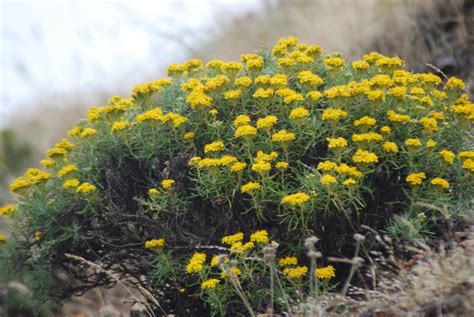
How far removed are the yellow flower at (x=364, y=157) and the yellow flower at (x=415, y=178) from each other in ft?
0.59

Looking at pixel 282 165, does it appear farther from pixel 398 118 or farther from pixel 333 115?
pixel 398 118

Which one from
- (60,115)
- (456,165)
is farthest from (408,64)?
(60,115)

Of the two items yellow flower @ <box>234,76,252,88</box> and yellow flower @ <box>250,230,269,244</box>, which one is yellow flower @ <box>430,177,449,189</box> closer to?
yellow flower @ <box>250,230,269,244</box>

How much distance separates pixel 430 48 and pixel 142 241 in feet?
13.7

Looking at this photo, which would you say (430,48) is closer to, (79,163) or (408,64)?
(408,64)

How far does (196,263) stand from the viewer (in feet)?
10.5

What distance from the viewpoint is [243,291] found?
334 centimetres

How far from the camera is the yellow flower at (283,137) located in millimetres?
3252

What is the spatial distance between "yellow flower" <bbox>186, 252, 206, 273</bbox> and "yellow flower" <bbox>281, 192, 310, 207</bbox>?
489mm

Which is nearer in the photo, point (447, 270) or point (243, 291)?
point (447, 270)

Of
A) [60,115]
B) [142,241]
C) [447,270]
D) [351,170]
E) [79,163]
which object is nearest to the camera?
[447,270]

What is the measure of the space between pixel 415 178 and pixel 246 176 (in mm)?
835

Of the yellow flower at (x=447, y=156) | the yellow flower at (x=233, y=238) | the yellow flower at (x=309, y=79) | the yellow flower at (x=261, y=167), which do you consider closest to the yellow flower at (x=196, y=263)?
the yellow flower at (x=233, y=238)

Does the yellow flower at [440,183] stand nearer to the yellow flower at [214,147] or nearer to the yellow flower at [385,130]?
the yellow flower at [385,130]
